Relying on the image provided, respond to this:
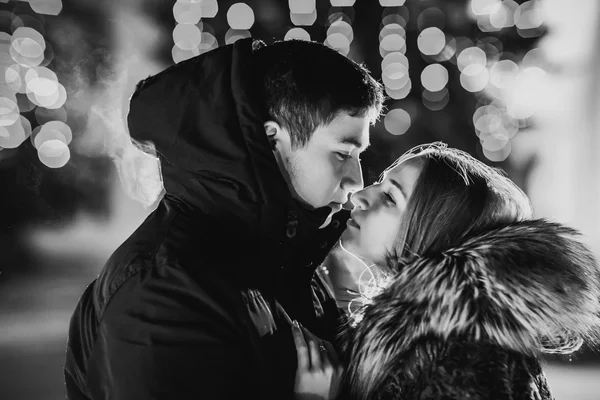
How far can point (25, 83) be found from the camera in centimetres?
587

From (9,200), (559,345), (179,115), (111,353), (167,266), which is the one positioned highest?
(179,115)

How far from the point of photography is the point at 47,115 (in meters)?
5.86

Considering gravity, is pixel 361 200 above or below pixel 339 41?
below

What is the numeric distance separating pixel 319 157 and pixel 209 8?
388cm

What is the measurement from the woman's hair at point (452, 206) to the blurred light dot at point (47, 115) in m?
5.15

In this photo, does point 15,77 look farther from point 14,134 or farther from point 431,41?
point 431,41

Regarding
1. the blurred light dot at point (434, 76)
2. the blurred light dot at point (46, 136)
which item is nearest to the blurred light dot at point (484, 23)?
the blurred light dot at point (434, 76)

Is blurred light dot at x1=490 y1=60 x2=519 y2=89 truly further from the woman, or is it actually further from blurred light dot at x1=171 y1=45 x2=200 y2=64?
the woman

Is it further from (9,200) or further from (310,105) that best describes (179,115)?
(9,200)

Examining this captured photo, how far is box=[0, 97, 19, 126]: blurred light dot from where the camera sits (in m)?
5.81

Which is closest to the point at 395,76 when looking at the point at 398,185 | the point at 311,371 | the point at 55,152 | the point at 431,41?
the point at 431,41

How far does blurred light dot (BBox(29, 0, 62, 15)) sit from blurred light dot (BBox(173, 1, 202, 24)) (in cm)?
130

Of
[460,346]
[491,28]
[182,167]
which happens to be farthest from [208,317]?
[491,28]

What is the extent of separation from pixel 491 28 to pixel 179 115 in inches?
175
